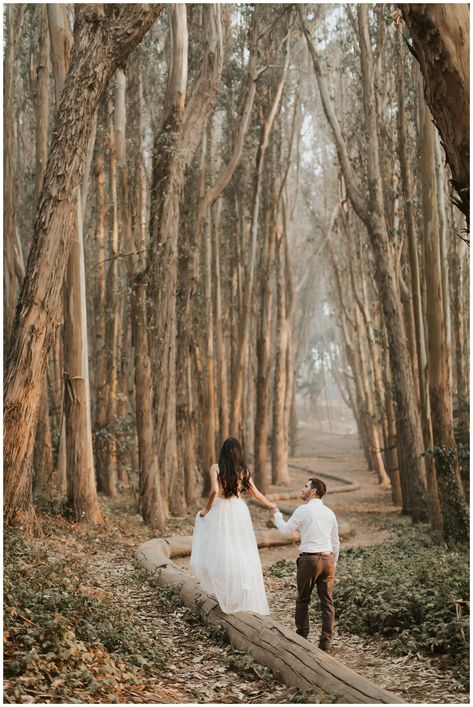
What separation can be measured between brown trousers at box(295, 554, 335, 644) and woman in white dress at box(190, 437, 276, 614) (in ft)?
1.50

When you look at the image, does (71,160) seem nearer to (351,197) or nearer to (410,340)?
(351,197)

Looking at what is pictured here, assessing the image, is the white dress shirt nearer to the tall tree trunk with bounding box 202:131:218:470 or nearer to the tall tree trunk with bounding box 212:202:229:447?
the tall tree trunk with bounding box 202:131:218:470

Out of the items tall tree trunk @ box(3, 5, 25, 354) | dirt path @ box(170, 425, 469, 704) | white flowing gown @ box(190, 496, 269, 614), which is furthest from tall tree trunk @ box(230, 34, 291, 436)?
white flowing gown @ box(190, 496, 269, 614)

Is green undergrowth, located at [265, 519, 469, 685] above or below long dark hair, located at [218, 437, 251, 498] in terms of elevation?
below

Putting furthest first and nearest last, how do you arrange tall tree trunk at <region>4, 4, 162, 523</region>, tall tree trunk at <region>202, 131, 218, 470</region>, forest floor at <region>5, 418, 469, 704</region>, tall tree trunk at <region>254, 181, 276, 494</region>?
tall tree trunk at <region>254, 181, 276, 494</region> → tall tree trunk at <region>202, 131, 218, 470</region> → tall tree trunk at <region>4, 4, 162, 523</region> → forest floor at <region>5, 418, 469, 704</region>

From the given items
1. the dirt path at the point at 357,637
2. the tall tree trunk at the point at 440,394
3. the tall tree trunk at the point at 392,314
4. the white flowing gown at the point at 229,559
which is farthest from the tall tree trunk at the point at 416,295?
the white flowing gown at the point at 229,559

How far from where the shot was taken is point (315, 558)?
6.29 meters

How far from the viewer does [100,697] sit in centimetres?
466

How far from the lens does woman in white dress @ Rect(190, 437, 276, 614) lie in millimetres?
6688

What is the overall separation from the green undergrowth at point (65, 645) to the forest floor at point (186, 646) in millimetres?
47

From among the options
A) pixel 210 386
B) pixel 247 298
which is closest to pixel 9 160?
pixel 247 298

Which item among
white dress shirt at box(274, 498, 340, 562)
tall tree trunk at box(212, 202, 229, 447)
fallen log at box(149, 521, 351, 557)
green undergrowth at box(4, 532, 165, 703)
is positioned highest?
tall tree trunk at box(212, 202, 229, 447)

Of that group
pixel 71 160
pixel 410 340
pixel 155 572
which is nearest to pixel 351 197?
pixel 410 340

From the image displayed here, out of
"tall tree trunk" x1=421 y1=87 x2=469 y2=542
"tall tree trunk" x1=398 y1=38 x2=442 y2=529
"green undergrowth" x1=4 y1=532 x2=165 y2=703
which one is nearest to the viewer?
"green undergrowth" x1=4 y1=532 x2=165 y2=703
